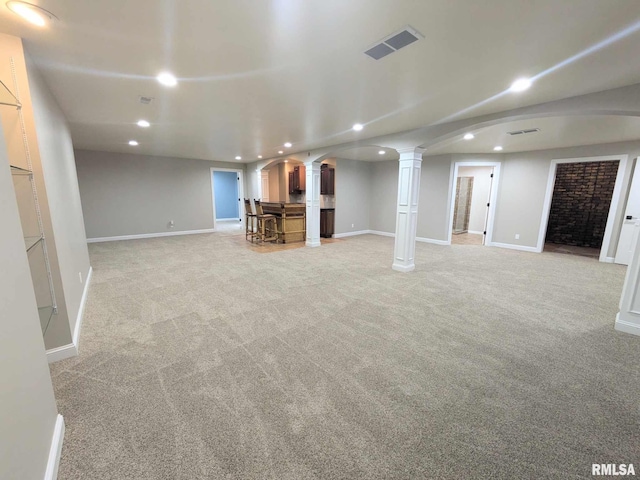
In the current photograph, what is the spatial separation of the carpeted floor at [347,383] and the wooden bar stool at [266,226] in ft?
9.98

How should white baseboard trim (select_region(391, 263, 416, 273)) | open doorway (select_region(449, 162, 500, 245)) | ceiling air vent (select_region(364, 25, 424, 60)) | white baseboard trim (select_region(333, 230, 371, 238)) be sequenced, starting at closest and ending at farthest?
ceiling air vent (select_region(364, 25, 424, 60)) < white baseboard trim (select_region(391, 263, 416, 273)) < white baseboard trim (select_region(333, 230, 371, 238)) < open doorway (select_region(449, 162, 500, 245))

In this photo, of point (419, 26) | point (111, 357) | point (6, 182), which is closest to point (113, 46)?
point (6, 182)

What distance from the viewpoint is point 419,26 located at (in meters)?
1.61

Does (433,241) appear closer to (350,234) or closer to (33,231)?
(350,234)

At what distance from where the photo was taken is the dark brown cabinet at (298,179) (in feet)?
27.5

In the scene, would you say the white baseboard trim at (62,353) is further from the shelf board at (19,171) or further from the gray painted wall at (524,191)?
the gray painted wall at (524,191)

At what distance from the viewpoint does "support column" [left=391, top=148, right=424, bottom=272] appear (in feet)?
13.6

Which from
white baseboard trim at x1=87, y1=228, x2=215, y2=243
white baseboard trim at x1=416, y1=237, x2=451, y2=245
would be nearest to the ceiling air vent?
white baseboard trim at x1=416, y1=237, x2=451, y2=245

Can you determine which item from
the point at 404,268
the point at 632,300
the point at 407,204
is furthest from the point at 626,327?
the point at 407,204

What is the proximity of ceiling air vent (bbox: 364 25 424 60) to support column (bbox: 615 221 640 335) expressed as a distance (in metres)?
2.79

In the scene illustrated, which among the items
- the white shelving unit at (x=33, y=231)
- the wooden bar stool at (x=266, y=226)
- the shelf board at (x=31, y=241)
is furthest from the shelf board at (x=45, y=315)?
the wooden bar stool at (x=266, y=226)

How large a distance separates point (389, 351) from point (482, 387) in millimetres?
674

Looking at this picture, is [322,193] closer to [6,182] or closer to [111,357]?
[111,357]

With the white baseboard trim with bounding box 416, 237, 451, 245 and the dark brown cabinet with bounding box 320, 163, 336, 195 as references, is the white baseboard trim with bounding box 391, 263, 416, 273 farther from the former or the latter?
the dark brown cabinet with bounding box 320, 163, 336, 195
